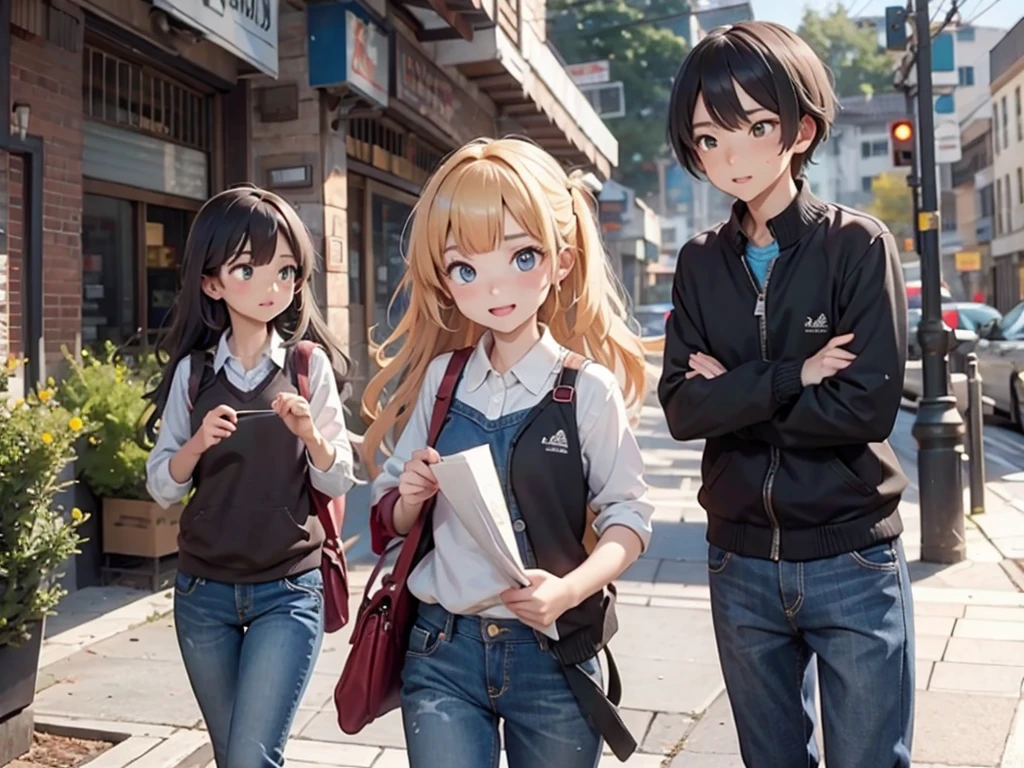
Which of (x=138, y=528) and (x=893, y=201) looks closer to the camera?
(x=138, y=528)

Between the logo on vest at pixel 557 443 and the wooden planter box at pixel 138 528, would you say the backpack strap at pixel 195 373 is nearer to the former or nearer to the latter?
the logo on vest at pixel 557 443

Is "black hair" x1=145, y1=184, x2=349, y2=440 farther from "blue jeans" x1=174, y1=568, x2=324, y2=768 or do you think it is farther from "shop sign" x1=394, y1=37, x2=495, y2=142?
"shop sign" x1=394, y1=37, x2=495, y2=142

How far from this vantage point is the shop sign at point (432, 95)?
9867 mm

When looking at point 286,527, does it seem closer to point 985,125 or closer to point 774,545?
point 774,545

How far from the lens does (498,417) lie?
2.20m

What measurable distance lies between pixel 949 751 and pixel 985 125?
153 ft

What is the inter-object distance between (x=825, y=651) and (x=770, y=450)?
0.43m

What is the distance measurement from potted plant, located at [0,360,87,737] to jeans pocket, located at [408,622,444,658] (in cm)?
202

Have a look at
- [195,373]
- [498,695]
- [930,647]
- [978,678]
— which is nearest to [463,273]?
[498,695]

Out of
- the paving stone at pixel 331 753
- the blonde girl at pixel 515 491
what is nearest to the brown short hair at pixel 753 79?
the blonde girl at pixel 515 491

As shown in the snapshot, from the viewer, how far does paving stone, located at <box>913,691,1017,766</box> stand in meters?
3.84

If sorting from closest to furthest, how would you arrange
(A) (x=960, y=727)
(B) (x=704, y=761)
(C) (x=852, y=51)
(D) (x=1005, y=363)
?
(B) (x=704, y=761)
(A) (x=960, y=727)
(D) (x=1005, y=363)
(C) (x=852, y=51)

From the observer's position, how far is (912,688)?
2283 mm

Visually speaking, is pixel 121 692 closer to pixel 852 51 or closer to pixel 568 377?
pixel 568 377
